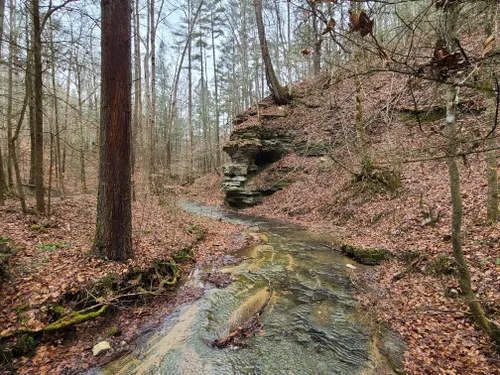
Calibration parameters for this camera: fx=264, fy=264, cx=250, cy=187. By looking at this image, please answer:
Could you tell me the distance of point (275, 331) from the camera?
429 cm

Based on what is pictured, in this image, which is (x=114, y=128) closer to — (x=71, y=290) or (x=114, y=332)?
(x=71, y=290)

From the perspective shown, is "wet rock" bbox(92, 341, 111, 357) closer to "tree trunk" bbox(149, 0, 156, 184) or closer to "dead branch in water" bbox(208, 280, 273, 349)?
"dead branch in water" bbox(208, 280, 273, 349)

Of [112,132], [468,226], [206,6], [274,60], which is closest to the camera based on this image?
[112,132]

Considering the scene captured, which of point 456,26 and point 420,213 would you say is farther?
point 420,213

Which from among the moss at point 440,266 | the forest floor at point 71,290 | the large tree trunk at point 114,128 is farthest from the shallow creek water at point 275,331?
the large tree trunk at point 114,128

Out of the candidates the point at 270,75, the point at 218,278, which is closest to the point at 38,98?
the point at 218,278

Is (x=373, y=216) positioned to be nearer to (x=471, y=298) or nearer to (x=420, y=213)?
(x=420, y=213)

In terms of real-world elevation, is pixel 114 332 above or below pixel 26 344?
below

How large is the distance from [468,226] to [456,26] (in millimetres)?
4977

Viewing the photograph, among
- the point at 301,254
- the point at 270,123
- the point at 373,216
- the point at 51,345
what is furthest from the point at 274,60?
the point at 51,345

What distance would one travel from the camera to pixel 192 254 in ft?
24.2

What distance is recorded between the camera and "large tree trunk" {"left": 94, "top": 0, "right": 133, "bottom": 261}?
488 cm

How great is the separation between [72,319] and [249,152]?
13.3 meters

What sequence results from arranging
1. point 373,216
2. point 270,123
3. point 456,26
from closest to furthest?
point 456,26
point 373,216
point 270,123
